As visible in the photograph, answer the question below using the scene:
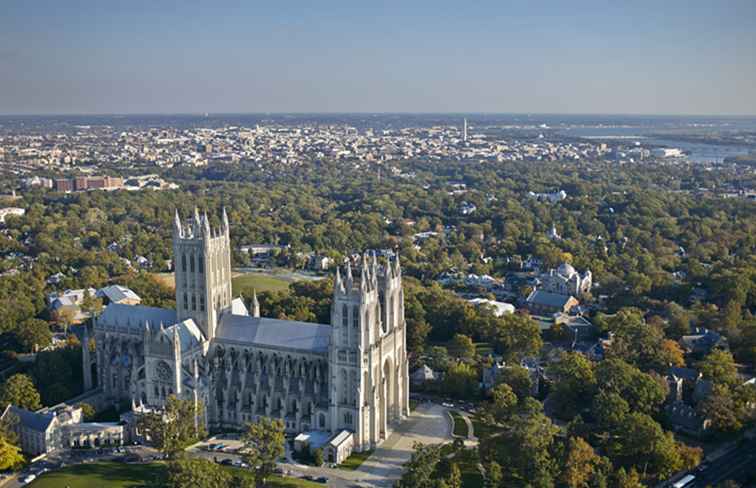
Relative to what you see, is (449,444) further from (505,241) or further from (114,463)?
(505,241)

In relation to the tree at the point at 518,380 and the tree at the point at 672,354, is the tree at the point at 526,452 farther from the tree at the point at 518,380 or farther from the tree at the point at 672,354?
the tree at the point at 672,354

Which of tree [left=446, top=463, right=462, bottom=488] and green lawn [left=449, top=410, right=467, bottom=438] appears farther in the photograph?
green lawn [left=449, top=410, right=467, bottom=438]

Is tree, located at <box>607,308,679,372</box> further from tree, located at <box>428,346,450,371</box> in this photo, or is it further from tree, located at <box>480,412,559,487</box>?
tree, located at <box>480,412,559,487</box>

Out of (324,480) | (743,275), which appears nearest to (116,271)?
(324,480)

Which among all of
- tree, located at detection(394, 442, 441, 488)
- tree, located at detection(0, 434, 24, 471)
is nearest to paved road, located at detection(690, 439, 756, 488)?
tree, located at detection(394, 442, 441, 488)

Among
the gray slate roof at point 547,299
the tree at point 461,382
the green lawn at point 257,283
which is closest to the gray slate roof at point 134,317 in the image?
the tree at point 461,382

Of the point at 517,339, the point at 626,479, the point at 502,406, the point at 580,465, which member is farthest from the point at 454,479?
the point at 517,339

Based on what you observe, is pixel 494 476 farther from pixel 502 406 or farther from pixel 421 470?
pixel 502 406
